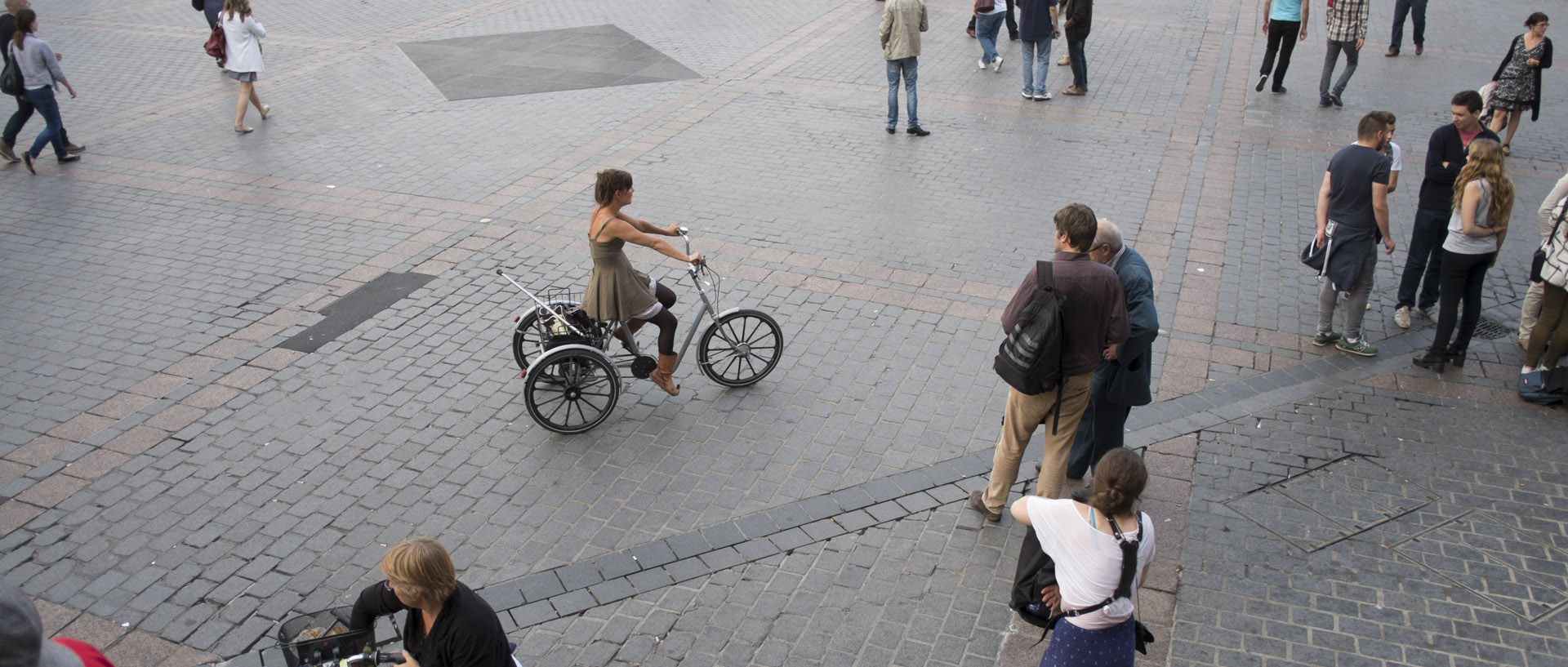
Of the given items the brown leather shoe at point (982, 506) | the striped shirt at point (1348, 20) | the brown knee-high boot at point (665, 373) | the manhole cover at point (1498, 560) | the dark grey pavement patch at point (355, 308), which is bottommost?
the manhole cover at point (1498, 560)

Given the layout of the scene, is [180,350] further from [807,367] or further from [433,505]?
[807,367]

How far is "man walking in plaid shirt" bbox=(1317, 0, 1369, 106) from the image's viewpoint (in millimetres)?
12875

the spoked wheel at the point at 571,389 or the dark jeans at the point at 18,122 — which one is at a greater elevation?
the dark jeans at the point at 18,122

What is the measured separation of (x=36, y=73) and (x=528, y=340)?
7.64 m

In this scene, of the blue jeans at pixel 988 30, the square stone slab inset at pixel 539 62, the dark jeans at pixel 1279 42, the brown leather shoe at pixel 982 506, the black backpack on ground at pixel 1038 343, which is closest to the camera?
the black backpack on ground at pixel 1038 343

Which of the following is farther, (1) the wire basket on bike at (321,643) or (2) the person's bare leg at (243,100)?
(2) the person's bare leg at (243,100)

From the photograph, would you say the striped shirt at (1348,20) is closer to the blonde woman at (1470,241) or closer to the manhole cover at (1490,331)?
the manhole cover at (1490,331)

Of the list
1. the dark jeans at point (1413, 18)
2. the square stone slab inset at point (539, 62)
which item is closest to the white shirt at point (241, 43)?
the square stone slab inset at point (539, 62)

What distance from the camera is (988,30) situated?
1466 centimetres

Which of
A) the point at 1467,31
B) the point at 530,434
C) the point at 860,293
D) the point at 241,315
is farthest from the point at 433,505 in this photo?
the point at 1467,31

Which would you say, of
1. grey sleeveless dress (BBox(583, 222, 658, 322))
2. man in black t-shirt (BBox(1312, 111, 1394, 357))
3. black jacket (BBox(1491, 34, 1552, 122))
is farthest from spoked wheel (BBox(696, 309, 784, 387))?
black jacket (BBox(1491, 34, 1552, 122))

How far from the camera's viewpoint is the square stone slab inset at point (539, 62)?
14055 millimetres

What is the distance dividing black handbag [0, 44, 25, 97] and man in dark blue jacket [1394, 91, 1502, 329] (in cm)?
1297

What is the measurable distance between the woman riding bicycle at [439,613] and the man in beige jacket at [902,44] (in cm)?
940
